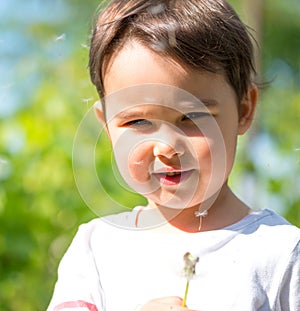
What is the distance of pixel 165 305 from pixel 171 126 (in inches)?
10.1

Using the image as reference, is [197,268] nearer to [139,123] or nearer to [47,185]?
[139,123]

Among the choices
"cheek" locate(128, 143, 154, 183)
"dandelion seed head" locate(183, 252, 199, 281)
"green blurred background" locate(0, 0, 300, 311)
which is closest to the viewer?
"dandelion seed head" locate(183, 252, 199, 281)

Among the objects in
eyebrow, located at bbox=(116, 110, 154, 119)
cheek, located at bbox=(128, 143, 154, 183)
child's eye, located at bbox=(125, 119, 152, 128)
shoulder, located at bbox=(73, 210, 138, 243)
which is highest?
eyebrow, located at bbox=(116, 110, 154, 119)

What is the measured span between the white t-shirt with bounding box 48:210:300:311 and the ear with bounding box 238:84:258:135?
14 cm

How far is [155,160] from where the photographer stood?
55.1 inches

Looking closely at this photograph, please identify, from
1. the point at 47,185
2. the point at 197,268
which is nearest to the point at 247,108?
the point at 197,268

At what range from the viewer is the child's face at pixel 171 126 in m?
1.39

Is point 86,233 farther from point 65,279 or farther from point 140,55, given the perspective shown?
point 140,55

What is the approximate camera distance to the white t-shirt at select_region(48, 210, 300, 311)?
4.59ft

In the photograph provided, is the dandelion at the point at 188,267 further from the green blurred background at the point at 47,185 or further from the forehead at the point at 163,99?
the green blurred background at the point at 47,185

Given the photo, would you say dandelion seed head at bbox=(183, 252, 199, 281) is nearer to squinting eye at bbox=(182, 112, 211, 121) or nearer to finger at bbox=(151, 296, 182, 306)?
finger at bbox=(151, 296, 182, 306)

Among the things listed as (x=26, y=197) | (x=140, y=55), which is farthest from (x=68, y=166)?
(x=140, y=55)

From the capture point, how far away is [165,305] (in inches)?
53.8

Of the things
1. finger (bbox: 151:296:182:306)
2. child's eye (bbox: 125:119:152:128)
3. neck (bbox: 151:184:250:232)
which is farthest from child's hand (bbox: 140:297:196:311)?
child's eye (bbox: 125:119:152:128)
